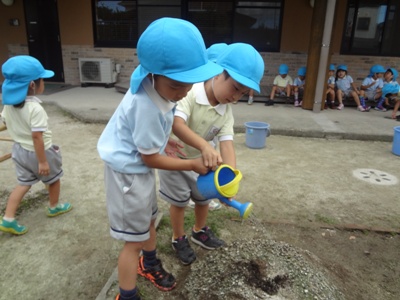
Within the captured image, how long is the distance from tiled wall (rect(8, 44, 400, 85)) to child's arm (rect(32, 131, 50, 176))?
23.0 feet

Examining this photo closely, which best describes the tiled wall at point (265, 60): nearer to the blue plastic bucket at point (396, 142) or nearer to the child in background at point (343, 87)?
the child in background at point (343, 87)

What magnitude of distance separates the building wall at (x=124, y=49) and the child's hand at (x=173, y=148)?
704 centimetres

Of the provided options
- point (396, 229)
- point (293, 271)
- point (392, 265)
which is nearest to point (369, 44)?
point (396, 229)

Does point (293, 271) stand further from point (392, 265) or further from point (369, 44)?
point (369, 44)

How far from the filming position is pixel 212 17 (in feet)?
27.5

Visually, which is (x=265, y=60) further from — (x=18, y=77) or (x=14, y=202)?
→ (x=14, y=202)

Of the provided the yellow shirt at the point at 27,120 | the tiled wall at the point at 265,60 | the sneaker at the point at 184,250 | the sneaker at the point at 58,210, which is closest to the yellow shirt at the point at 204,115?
the sneaker at the point at 184,250

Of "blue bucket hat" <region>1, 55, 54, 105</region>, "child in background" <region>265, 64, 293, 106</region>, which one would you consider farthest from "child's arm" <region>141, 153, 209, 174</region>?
"child in background" <region>265, 64, 293, 106</region>

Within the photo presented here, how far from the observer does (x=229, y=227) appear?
260cm

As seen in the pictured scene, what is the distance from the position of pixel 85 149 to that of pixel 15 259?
2291 millimetres

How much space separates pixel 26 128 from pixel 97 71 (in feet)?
22.6

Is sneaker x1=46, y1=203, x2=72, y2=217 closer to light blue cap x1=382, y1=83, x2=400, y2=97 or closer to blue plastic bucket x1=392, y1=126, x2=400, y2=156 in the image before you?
blue plastic bucket x1=392, y1=126, x2=400, y2=156

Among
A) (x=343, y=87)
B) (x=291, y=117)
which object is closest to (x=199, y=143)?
(x=291, y=117)

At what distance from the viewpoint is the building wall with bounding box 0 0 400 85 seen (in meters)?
8.09
